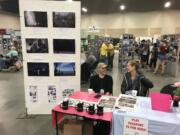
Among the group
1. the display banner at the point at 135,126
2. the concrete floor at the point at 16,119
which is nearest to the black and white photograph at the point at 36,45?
the concrete floor at the point at 16,119

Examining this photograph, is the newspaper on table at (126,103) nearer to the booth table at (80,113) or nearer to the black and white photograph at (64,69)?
the booth table at (80,113)

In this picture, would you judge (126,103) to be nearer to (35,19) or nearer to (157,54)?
(35,19)

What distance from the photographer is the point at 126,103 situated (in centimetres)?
262

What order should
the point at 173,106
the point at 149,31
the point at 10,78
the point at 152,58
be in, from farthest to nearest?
the point at 149,31
the point at 152,58
the point at 10,78
the point at 173,106

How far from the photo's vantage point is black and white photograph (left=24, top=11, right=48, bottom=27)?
137 inches

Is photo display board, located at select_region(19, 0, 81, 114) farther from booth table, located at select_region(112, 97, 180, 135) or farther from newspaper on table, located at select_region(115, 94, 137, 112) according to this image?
booth table, located at select_region(112, 97, 180, 135)

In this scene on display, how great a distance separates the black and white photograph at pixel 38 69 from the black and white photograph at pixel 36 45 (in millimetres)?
276

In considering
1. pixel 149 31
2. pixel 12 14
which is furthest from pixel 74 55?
pixel 12 14

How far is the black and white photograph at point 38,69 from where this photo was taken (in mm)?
3713

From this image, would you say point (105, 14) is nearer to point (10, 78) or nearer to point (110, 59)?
point (110, 59)

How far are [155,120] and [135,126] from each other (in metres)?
0.24

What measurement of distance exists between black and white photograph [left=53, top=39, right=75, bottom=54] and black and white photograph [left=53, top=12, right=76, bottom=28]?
0.28 meters

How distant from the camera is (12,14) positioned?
16.7 m

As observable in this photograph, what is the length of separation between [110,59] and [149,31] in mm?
6749
